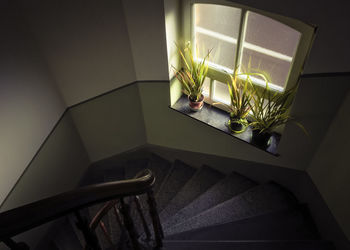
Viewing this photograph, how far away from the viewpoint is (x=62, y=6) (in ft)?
6.73

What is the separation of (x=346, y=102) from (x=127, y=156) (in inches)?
86.3

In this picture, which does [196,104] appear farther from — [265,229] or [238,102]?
[265,229]

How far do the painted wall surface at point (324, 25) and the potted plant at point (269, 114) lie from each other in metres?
0.28

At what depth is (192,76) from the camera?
2447 millimetres

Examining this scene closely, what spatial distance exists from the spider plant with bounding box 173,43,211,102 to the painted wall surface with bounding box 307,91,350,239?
3.36 feet

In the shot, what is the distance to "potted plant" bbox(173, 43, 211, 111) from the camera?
238 centimetres

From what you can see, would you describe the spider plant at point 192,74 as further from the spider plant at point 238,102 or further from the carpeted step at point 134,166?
the carpeted step at point 134,166

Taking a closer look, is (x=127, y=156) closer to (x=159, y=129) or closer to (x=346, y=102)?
(x=159, y=129)

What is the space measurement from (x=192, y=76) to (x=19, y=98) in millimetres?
1320

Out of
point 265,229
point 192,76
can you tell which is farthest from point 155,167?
point 265,229

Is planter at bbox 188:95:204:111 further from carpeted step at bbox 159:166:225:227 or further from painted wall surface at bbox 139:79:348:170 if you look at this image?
carpeted step at bbox 159:166:225:227

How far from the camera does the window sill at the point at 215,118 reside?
2449mm

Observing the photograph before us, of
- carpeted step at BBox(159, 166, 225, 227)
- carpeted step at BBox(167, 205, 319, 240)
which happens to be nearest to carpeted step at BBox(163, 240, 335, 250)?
carpeted step at BBox(167, 205, 319, 240)

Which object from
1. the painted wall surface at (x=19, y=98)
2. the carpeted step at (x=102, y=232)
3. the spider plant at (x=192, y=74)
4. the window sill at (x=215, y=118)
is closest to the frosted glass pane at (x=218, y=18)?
the spider plant at (x=192, y=74)
